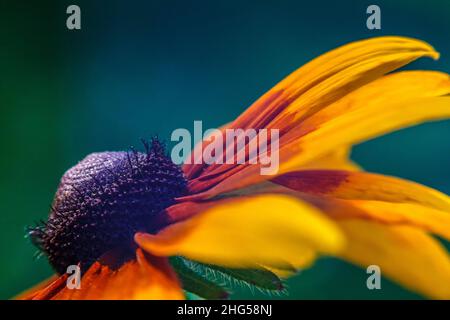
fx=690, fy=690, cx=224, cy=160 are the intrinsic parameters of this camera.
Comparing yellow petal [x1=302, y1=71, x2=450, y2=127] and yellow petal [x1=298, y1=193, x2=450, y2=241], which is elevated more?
yellow petal [x1=302, y1=71, x2=450, y2=127]

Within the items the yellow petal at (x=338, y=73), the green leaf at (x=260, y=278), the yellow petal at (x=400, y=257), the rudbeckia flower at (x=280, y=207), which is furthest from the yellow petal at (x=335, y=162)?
the yellow petal at (x=400, y=257)

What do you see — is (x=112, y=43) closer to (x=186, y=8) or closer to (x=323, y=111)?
(x=186, y=8)

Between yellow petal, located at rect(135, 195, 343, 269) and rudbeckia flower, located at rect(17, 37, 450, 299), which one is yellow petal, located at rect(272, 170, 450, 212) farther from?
yellow petal, located at rect(135, 195, 343, 269)

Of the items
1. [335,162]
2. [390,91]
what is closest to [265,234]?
[390,91]

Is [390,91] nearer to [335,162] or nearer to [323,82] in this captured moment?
[323,82]

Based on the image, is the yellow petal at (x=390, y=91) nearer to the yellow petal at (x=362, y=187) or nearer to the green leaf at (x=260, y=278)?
Result: the yellow petal at (x=362, y=187)

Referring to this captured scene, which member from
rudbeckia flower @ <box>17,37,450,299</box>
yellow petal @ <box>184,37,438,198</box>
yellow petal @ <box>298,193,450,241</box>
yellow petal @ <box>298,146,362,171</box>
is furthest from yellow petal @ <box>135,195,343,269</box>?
yellow petal @ <box>298,146,362,171</box>
